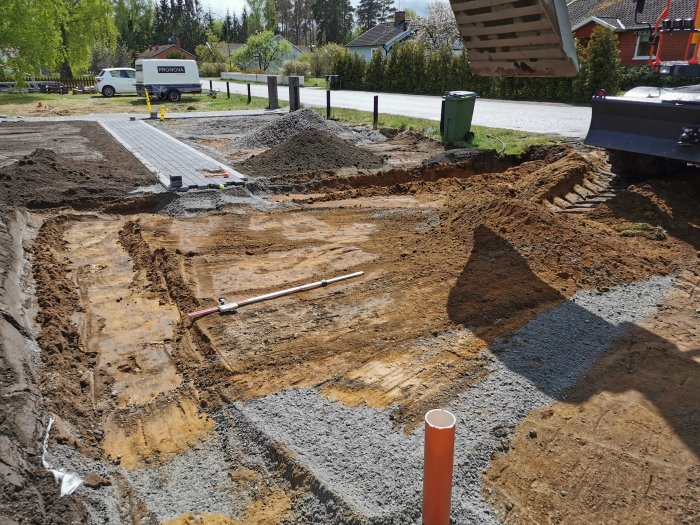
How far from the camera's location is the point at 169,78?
2805cm

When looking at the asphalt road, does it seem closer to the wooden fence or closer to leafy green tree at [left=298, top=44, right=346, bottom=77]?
the wooden fence

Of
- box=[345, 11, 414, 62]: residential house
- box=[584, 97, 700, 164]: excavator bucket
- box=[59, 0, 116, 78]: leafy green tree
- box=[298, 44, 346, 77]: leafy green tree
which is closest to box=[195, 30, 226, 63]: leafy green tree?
box=[298, 44, 346, 77]: leafy green tree

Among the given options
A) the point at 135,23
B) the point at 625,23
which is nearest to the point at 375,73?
the point at 625,23

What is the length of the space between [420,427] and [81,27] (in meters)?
42.0

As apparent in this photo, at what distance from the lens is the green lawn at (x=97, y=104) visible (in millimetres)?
23873

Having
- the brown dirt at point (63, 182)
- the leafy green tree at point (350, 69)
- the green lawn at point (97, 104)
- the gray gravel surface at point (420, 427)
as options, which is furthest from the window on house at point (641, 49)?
the gray gravel surface at point (420, 427)

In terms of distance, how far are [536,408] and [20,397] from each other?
145 inches

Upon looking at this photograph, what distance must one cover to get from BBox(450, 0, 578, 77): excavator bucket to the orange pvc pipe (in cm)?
486

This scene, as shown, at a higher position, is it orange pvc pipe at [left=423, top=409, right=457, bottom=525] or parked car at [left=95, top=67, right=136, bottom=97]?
parked car at [left=95, top=67, right=136, bottom=97]

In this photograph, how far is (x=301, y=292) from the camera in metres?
5.76

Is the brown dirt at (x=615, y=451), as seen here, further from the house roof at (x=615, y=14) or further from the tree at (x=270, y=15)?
the tree at (x=270, y=15)

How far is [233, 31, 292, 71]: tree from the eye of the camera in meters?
56.7

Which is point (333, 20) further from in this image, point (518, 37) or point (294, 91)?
point (518, 37)

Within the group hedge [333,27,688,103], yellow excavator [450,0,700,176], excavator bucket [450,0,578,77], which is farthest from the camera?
hedge [333,27,688,103]
